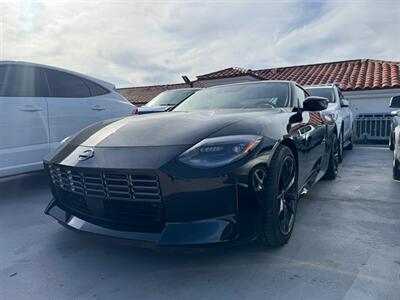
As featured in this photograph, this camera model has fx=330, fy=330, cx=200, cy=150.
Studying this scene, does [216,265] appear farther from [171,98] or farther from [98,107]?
[171,98]

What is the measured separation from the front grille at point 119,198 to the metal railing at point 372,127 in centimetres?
930

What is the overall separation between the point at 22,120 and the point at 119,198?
2.26m

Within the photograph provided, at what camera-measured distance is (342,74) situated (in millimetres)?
13164

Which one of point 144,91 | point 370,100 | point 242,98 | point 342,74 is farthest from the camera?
point 144,91

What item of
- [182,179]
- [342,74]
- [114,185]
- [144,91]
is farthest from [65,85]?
[144,91]

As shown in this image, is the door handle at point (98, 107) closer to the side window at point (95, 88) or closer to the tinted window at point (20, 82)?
the side window at point (95, 88)

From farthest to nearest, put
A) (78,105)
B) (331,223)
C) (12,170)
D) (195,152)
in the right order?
(78,105) → (12,170) → (331,223) → (195,152)

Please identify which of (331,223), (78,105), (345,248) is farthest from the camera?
(78,105)

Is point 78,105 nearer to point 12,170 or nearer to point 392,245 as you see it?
point 12,170

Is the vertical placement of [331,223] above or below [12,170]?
below

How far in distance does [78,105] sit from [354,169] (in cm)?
426

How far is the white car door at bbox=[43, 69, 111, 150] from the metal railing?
824 centimetres

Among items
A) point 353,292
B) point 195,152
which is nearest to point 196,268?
point 195,152

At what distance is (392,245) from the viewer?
239 cm
